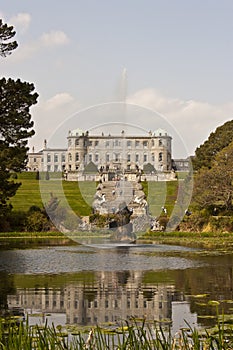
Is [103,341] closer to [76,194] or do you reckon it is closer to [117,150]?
[117,150]

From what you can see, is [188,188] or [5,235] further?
[188,188]

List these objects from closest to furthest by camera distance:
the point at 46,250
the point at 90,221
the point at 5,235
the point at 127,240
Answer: the point at 46,250, the point at 127,240, the point at 5,235, the point at 90,221

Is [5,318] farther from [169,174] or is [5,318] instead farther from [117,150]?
[169,174]

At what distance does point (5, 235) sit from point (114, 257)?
1704 centimetres

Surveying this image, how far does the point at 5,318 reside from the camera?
1124 cm

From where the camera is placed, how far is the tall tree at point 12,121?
35.0 m

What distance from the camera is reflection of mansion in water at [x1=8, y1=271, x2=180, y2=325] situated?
11.7 meters

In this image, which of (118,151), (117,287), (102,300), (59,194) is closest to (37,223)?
(118,151)

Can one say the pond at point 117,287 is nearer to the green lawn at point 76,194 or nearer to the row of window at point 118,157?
the green lawn at point 76,194

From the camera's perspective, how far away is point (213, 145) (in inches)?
2452

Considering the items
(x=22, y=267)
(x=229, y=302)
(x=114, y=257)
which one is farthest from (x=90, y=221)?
(x=229, y=302)

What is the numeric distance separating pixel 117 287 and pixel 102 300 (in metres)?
2.06

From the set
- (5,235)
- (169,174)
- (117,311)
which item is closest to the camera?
(117,311)

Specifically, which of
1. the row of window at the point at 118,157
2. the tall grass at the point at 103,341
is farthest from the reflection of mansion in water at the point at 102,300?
the row of window at the point at 118,157
